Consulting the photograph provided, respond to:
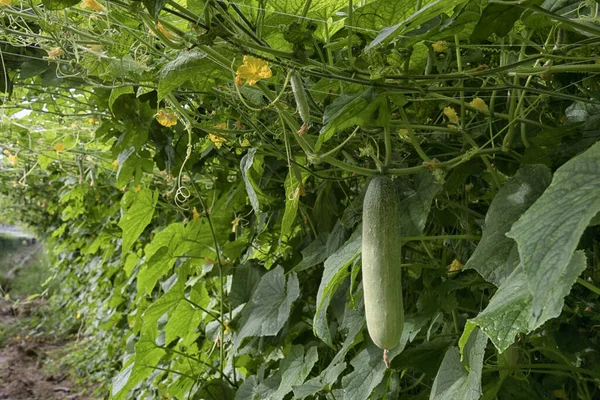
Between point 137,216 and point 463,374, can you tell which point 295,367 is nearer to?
point 463,374

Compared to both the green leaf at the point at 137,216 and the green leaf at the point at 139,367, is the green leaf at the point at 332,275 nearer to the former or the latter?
the green leaf at the point at 139,367

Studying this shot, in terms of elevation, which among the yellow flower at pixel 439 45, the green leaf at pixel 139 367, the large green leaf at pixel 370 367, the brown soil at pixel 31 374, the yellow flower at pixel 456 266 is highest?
the yellow flower at pixel 439 45

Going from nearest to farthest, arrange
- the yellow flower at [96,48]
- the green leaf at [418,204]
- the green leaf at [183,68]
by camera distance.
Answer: the green leaf at [183,68]
the green leaf at [418,204]
the yellow flower at [96,48]

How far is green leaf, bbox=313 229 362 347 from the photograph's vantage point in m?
1.03

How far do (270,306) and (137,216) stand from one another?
29.7 inches

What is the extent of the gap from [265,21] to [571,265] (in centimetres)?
60

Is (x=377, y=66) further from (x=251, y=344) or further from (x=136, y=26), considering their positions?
(x=251, y=344)

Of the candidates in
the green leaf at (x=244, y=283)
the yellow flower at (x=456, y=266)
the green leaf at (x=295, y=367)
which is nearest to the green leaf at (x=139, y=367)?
the green leaf at (x=244, y=283)

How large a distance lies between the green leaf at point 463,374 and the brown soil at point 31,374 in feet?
15.4

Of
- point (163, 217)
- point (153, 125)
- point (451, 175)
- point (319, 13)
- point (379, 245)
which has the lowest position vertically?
point (163, 217)

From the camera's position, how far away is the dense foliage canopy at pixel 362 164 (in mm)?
837

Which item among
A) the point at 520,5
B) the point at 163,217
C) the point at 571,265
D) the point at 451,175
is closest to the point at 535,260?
the point at 571,265

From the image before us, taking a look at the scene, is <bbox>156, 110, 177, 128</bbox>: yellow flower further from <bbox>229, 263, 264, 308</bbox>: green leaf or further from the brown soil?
the brown soil

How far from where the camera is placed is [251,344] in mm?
1693
